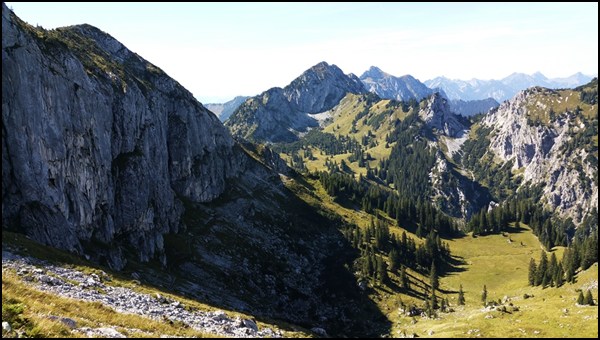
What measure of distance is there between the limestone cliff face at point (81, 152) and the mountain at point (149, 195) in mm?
203

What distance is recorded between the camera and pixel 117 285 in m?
43.1

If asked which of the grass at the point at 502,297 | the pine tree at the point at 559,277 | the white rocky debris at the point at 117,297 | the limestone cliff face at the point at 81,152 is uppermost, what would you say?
the limestone cliff face at the point at 81,152

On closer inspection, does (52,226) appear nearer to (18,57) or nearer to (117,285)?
(117,285)

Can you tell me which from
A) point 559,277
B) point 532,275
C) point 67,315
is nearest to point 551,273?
point 559,277

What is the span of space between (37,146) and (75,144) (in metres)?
9.77

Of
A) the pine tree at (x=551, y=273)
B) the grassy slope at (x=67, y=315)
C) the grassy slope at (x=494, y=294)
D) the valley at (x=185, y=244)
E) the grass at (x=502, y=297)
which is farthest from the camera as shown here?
the pine tree at (x=551, y=273)

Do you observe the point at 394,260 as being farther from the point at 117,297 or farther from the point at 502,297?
the point at 117,297

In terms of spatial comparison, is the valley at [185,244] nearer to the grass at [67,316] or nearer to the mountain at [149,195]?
the grass at [67,316]

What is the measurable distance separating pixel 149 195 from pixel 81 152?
23168mm

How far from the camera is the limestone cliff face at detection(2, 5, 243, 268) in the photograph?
2041 inches

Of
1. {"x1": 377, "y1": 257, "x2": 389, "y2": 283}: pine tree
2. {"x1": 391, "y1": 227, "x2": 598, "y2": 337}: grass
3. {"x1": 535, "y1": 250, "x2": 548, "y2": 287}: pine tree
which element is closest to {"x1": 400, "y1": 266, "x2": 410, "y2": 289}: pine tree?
{"x1": 377, "y1": 257, "x2": 389, "y2": 283}: pine tree

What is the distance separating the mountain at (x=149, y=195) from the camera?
53.8 meters

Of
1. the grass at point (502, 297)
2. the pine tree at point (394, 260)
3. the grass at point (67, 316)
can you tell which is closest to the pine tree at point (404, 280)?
the pine tree at point (394, 260)

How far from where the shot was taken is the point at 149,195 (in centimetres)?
8688
